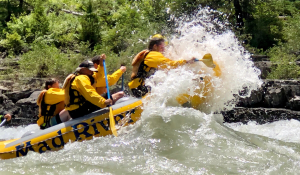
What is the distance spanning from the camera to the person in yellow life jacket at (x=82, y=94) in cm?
447

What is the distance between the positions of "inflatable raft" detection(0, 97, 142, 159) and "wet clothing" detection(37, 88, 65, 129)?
41cm

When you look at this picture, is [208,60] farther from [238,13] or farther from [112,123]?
[238,13]

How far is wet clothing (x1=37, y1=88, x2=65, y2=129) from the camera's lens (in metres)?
4.94

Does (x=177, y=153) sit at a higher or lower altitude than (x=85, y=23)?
lower

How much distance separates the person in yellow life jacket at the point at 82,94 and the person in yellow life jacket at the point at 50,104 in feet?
1.23

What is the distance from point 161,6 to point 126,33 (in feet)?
5.39

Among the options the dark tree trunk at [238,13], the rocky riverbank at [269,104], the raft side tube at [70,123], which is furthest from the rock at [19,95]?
the dark tree trunk at [238,13]

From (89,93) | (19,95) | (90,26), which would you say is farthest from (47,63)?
(89,93)

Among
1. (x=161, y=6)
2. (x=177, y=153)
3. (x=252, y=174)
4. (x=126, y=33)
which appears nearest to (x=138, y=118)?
(x=177, y=153)

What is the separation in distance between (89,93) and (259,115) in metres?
4.54

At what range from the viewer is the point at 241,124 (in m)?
7.66

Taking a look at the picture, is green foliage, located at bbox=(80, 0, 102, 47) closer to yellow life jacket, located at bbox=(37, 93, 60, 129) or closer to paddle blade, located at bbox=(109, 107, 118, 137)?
yellow life jacket, located at bbox=(37, 93, 60, 129)

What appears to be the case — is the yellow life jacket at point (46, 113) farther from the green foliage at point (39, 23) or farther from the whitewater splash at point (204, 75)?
the green foliage at point (39, 23)

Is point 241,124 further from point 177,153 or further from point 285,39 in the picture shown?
→ point 285,39
